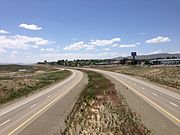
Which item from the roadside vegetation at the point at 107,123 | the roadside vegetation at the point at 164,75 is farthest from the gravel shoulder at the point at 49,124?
the roadside vegetation at the point at 164,75

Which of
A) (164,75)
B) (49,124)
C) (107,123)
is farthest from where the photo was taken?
(164,75)

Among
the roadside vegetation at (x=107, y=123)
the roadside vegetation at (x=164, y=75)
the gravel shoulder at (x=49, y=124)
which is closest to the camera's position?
the roadside vegetation at (x=107, y=123)

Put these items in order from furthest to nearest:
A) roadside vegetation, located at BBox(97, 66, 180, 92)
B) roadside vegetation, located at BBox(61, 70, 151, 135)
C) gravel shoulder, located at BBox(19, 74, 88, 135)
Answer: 1. roadside vegetation, located at BBox(97, 66, 180, 92)
2. gravel shoulder, located at BBox(19, 74, 88, 135)
3. roadside vegetation, located at BBox(61, 70, 151, 135)

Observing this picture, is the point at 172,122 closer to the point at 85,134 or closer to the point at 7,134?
the point at 85,134

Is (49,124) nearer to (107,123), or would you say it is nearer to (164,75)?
(107,123)

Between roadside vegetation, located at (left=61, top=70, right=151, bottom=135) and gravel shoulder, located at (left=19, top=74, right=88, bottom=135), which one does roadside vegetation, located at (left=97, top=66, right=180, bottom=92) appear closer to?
gravel shoulder, located at (left=19, top=74, right=88, bottom=135)

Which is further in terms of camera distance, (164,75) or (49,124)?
(164,75)

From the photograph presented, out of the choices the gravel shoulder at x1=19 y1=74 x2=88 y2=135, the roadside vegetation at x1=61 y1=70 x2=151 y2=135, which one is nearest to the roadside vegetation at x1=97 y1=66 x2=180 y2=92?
the gravel shoulder at x1=19 y1=74 x2=88 y2=135

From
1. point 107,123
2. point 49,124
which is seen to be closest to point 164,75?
point 49,124

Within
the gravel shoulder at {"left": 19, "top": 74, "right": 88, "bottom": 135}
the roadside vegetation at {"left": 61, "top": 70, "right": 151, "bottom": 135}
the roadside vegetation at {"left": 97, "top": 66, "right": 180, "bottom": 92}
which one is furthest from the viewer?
the roadside vegetation at {"left": 97, "top": 66, "right": 180, "bottom": 92}

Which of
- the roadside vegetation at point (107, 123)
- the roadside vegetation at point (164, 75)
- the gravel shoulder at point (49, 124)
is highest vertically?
the roadside vegetation at point (107, 123)

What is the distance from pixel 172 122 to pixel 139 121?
2.12m

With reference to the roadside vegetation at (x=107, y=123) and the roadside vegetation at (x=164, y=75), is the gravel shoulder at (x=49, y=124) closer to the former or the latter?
the roadside vegetation at (x=107, y=123)

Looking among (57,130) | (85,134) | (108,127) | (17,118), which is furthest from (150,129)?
(17,118)
